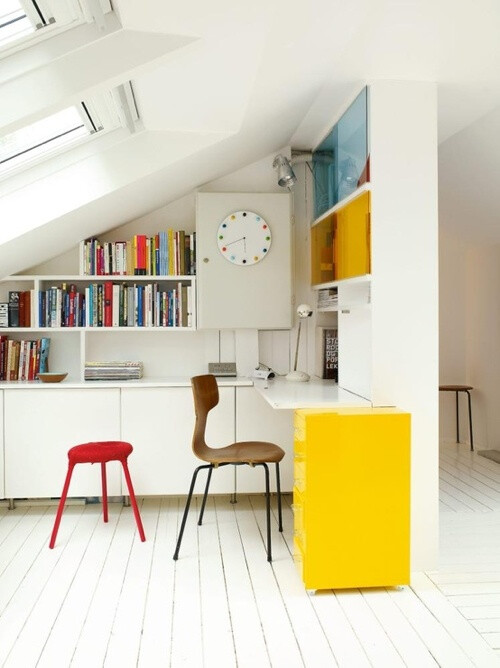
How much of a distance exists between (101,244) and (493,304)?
3.55 m

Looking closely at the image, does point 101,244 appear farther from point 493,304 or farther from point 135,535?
point 493,304

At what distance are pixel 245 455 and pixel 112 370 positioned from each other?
1372 millimetres

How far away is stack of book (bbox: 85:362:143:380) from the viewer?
4.89 m

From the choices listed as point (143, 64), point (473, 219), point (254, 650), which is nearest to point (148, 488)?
point (254, 650)

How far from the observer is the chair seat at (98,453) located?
4148 millimetres

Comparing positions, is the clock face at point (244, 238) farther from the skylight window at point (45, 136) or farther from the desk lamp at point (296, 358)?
the skylight window at point (45, 136)

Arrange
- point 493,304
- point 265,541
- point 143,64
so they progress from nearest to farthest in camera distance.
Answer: point 143,64 → point 265,541 → point 493,304

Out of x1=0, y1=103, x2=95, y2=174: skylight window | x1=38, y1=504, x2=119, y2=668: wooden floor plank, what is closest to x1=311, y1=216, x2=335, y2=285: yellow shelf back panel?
x1=0, y1=103, x2=95, y2=174: skylight window

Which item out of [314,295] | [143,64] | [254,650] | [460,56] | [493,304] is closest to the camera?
[143,64]

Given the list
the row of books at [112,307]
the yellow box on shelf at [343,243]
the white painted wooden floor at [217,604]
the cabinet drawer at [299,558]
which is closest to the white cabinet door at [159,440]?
the white painted wooden floor at [217,604]

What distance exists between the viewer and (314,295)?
5.24 meters

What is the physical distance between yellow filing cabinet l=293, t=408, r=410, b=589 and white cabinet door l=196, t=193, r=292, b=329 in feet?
5.28

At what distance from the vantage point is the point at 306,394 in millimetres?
4012

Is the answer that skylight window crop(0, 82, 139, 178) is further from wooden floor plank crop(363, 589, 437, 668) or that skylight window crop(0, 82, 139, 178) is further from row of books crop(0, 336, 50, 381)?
wooden floor plank crop(363, 589, 437, 668)
